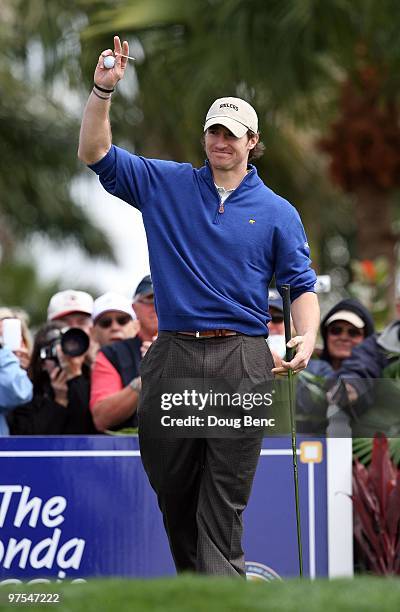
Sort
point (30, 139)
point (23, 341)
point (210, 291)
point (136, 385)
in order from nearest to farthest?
point (210, 291)
point (136, 385)
point (23, 341)
point (30, 139)

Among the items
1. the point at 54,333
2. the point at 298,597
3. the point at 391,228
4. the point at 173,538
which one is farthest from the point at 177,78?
the point at 298,597

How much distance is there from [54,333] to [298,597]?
4257mm

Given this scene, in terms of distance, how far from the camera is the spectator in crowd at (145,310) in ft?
25.6

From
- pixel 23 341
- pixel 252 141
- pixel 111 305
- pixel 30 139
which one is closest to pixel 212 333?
pixel 252 141

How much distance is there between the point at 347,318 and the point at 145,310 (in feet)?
4.86

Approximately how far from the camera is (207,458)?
5469 mm

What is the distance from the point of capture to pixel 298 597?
4223mm

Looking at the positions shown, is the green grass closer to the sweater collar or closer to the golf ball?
the sweater collar

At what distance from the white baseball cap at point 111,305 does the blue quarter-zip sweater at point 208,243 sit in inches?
119

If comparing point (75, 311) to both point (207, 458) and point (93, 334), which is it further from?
point (207, 458)

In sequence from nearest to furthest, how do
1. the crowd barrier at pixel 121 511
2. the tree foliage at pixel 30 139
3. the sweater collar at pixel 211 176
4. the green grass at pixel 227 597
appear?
the green grass at pixel 227 597, the sweater collar at pixel 211 176, the crowd barrier at pixel 121 511, the tree foliage at pixel 30 139

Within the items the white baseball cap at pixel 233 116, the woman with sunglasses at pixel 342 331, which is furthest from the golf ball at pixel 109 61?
the woman with sunglasses at pixel 342 331

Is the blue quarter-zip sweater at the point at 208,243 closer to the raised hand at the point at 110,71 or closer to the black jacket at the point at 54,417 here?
the raised hand at the point at 110,71

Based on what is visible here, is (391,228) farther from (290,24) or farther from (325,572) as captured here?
(325,572)
